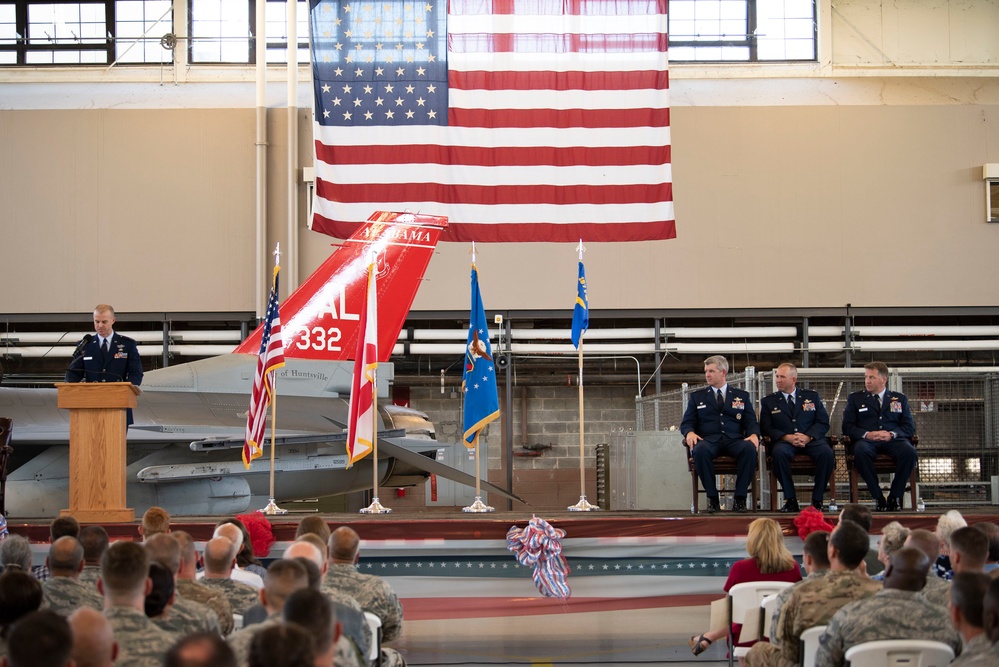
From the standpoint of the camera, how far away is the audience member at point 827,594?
4.11 metres

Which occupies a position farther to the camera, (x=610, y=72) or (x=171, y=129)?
(x=171, y=129)

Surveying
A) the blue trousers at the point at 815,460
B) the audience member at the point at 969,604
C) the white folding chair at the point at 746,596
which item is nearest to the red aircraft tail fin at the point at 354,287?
the blue trousers at the point at 815,460

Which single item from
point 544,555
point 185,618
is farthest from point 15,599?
point 544,555

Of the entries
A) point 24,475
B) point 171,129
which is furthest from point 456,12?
point 24,475

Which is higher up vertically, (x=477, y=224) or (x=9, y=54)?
(x=9, y=54)

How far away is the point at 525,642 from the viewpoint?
287 inches

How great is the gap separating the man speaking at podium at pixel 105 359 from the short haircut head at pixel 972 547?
668 cm

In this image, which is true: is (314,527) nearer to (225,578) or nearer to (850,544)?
(225,578)

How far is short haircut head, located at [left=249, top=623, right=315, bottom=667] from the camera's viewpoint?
2.29 m

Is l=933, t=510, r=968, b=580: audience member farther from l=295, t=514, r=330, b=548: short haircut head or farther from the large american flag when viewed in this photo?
the large american flag

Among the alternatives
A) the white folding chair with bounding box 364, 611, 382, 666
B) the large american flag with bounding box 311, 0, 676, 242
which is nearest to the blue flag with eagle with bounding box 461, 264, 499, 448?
the large american flag with bounding box 311, 0, 676, 242

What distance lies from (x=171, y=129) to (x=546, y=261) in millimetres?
5175

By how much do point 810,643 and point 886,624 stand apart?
50 cm

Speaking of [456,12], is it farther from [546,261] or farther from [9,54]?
[9,54]
